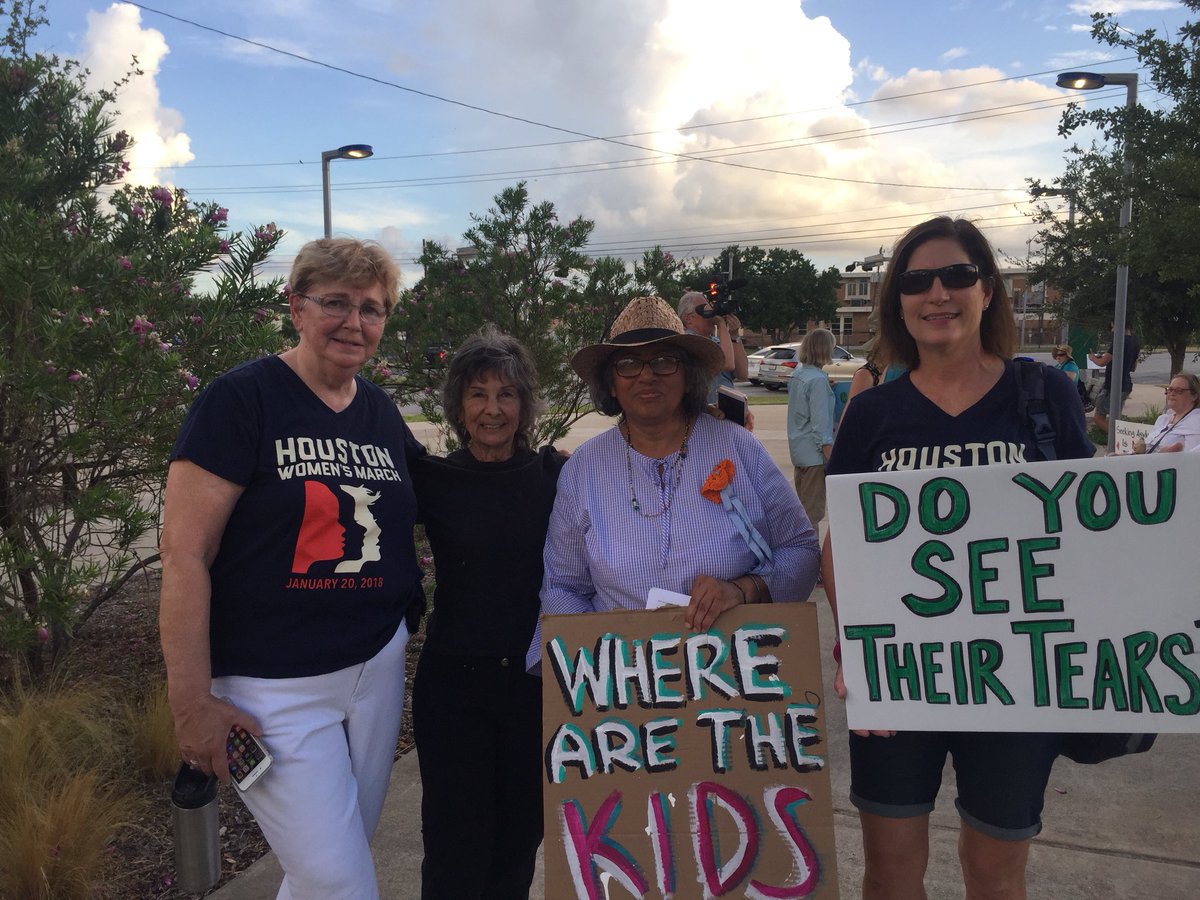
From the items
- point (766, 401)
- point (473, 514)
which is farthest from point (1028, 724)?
point (766, 401)

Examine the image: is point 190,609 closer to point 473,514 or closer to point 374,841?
point 473,514

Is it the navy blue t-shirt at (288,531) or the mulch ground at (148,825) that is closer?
the navy blue t-shirt at (288,531)

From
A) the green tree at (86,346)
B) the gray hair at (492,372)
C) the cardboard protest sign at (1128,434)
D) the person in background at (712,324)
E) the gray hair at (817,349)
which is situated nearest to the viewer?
the gray hair at (492,372)

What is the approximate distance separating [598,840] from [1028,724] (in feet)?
3.27

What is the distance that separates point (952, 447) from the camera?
2.08 m

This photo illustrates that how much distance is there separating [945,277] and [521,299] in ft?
13.7

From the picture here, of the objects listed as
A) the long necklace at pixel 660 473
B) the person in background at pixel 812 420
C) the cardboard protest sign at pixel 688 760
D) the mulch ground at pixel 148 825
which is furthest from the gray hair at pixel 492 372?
the person in background at pixel 812 420

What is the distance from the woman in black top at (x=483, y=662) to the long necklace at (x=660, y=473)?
0.96ft

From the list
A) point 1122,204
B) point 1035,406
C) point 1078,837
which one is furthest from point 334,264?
point 1122,204

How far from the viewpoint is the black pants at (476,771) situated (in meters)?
2.39

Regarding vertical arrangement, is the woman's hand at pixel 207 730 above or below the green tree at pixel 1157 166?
below

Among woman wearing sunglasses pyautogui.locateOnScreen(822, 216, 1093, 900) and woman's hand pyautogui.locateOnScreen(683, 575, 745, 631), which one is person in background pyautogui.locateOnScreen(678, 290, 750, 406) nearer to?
woman wearing sunglasses pyautogui.locateOnScreen(822, 216, 1093, 900)

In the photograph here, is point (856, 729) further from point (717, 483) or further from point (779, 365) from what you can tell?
point (779, 365)

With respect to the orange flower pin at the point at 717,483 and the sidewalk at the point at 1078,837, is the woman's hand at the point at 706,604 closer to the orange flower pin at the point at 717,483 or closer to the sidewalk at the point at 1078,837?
the orange flower pin at the point at 717,483
